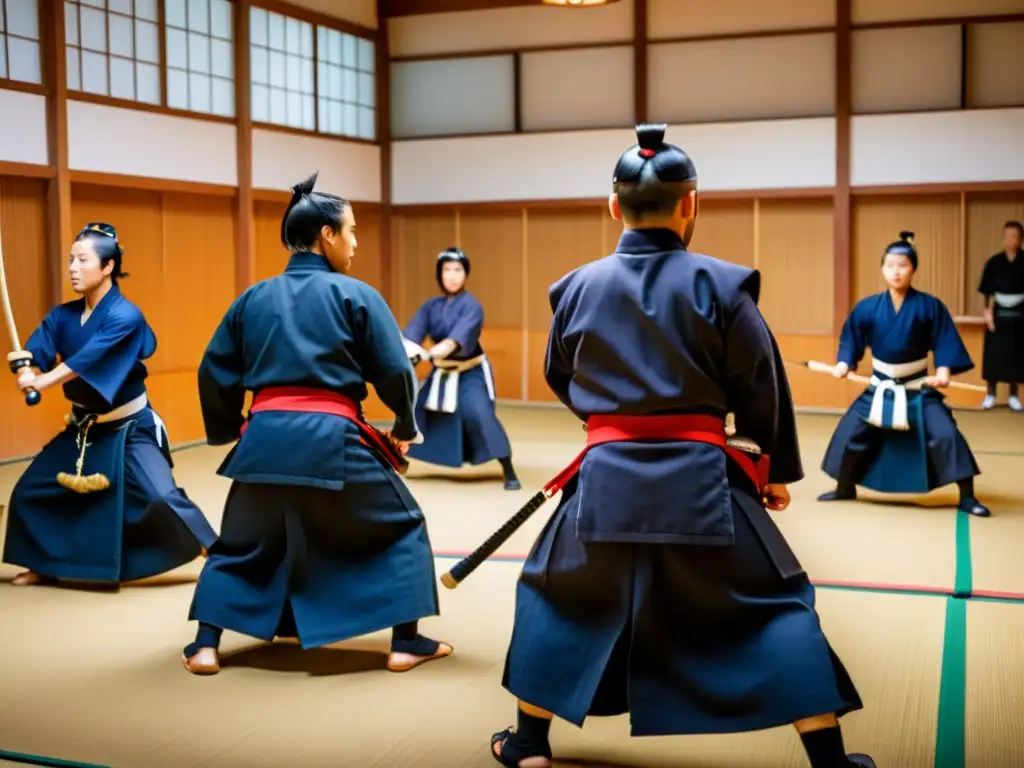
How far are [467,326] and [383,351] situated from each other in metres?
3.25

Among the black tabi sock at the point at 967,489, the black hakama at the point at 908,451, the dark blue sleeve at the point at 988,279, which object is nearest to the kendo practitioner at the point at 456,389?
the black hakama at the point at 908,451

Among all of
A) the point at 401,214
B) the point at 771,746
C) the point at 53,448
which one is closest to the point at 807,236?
the point at 401,214

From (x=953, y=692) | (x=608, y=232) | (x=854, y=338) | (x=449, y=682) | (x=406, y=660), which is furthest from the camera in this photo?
(x=608, y=232)

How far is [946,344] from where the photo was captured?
5.80m

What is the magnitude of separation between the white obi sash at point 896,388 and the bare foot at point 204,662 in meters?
3.45

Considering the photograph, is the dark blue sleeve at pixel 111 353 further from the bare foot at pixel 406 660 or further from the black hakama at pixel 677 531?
the black hakama at pixel 677 531

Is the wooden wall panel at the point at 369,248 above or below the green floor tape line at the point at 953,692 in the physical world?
above

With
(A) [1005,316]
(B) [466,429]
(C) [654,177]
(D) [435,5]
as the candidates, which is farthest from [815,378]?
(C) [654,177]

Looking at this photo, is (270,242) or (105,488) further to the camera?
(270,242)

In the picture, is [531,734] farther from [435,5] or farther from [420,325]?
[435,5]

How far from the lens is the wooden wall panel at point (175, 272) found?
8.39 metres

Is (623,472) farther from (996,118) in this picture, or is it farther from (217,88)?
(996,118)

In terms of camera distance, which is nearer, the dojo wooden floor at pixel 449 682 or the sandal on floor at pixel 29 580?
the dojo wooden floor at pixel 449 682

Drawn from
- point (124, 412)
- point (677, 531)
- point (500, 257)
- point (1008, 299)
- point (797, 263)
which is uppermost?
point (500, 257)
